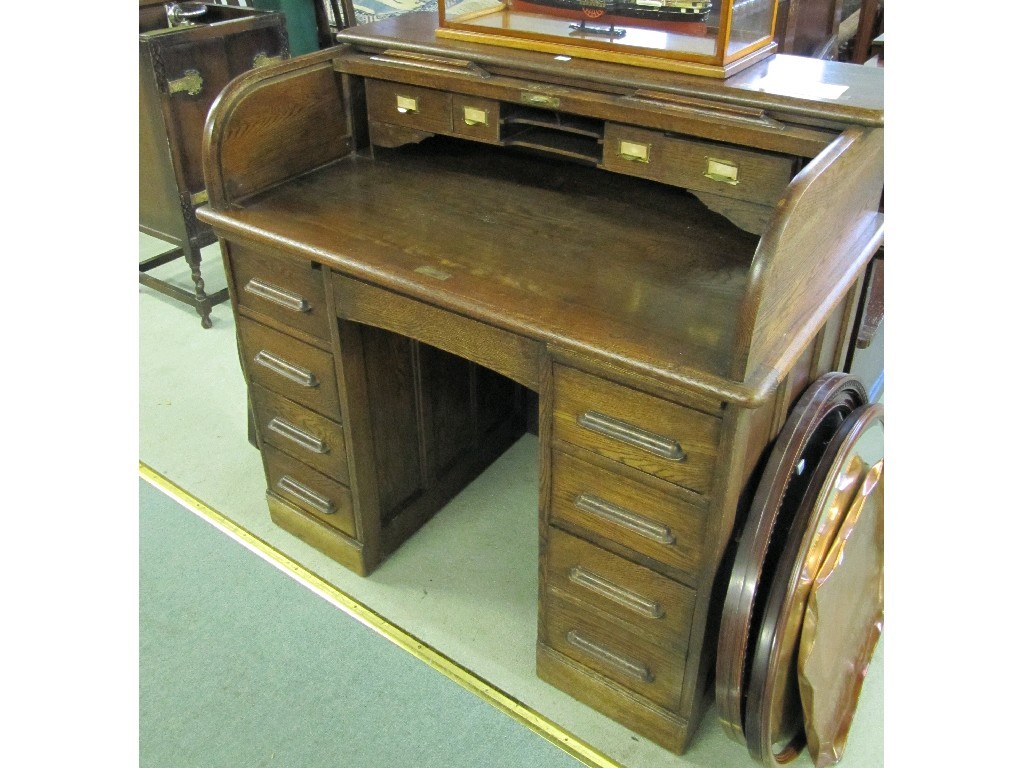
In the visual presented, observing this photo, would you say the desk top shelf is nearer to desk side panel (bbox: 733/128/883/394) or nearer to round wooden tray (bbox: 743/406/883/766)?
desk side panel (bbox: 733/128/883/394)

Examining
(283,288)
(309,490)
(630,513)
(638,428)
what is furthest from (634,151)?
(309,490)

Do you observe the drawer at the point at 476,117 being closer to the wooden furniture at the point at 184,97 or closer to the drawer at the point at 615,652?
the drawer at the point at 615,652

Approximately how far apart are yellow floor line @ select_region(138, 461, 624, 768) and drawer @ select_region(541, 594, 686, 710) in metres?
0.16

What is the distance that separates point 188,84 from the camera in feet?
9.60

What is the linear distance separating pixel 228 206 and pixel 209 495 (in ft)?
3.29

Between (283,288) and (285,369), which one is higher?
(283,288)

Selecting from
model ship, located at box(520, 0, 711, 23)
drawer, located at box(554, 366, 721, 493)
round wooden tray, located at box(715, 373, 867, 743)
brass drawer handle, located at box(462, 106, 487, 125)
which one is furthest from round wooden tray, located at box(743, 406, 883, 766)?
brass drawer handle, located at box(462, 106, 487, 125)

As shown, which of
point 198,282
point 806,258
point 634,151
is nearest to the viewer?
point 806,258

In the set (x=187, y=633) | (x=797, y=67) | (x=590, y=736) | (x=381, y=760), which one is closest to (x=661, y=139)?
(x=797, y=67)

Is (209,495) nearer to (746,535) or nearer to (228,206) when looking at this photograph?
(228,206)

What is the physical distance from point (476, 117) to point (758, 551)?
1.06m

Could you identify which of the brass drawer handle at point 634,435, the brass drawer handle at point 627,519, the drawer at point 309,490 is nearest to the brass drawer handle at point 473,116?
the brass drawer handle at point 634,435

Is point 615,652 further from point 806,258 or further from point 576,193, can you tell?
point 576,193

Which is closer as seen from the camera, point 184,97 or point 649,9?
point 649,9
